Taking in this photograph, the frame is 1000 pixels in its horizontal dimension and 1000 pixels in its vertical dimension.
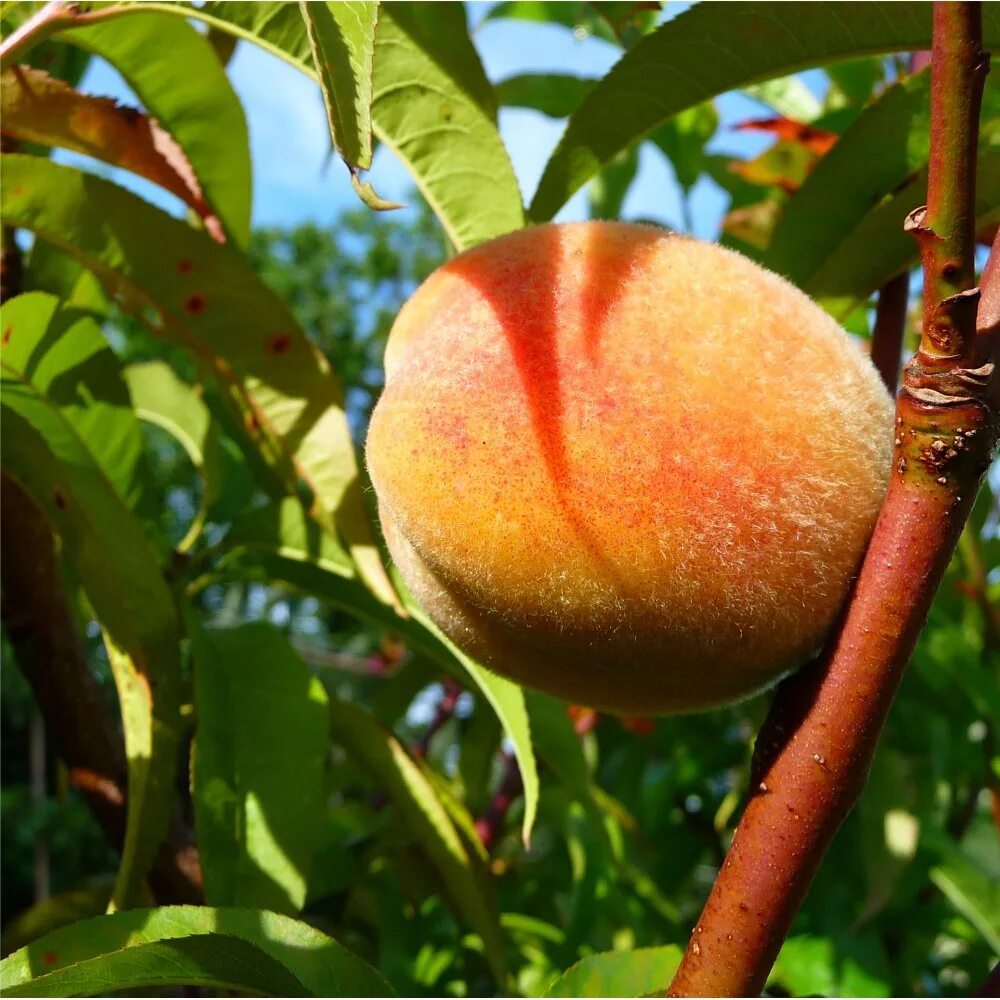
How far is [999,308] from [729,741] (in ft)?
4.47

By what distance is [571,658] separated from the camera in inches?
23.3

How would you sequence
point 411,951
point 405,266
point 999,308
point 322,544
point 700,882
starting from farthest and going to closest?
point 405,266 → point 700,882 → point 411,951 → point 322,544 → point 999,308

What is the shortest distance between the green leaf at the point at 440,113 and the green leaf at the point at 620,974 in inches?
21.1

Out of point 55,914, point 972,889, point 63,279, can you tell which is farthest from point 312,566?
point 972,889

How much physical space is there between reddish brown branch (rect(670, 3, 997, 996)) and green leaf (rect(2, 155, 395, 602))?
42 centimetres

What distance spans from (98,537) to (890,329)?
0.64m

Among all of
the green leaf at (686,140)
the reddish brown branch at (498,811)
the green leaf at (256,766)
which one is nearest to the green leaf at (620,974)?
the green leaf at (256,766)

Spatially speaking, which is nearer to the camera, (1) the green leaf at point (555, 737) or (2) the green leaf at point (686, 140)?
(1) the green leaf at point (555, 737)

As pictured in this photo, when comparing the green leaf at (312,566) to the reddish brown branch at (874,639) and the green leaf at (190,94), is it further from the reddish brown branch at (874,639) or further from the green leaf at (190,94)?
the reddish brown branch at (874,639)

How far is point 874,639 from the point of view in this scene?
0.52m

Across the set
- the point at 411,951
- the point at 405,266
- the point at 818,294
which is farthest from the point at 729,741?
the point at 405,266

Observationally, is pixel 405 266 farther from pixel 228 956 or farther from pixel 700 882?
pixel 228 956

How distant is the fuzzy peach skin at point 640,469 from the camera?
55cm

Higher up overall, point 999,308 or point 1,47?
point 1,47
